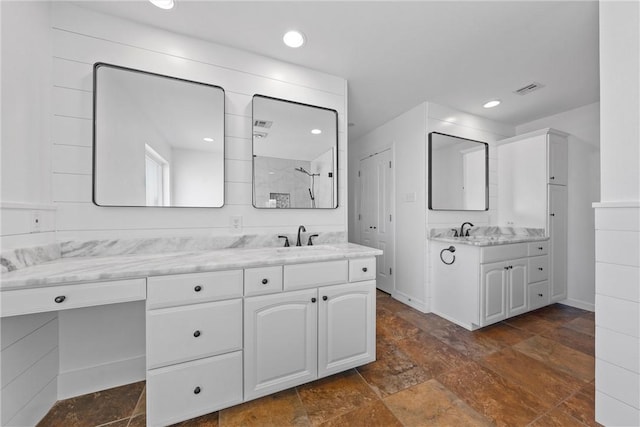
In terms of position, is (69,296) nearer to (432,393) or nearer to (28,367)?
(28,367)

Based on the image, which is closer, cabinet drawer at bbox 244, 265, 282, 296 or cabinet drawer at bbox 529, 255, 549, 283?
cabinet drawer at bbox 244, 265, 282, 296

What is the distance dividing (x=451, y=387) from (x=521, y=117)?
134 inches

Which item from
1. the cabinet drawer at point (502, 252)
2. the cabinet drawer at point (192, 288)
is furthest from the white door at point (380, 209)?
the cabinet drawer at point (192, 288)

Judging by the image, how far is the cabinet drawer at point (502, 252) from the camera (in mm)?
2365

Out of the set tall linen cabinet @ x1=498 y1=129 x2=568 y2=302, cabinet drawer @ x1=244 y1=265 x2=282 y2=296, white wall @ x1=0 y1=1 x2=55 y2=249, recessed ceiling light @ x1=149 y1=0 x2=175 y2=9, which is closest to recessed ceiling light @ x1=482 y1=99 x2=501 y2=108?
tall linen cabinet @ x1=498 y1=129 x2=568 y2=302

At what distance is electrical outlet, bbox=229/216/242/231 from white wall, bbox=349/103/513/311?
206 cm

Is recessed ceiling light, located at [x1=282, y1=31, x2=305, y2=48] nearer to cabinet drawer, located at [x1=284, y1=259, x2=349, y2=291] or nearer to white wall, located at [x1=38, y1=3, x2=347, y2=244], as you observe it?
white wall, located at [x1=38, y1=3, x2=347, y2=244]

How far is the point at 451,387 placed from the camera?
5.29 ft

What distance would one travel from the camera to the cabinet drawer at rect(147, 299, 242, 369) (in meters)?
1.21

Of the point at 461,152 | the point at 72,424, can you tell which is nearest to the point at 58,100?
the point at 72,424

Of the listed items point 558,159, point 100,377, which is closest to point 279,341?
point 100,377

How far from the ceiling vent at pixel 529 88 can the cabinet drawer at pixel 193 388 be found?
344 centimetres

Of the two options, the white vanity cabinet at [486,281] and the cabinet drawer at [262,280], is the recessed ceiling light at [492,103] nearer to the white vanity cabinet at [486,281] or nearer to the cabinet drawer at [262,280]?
the white vanity cabinet at [486,281]

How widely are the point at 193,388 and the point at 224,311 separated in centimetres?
41
